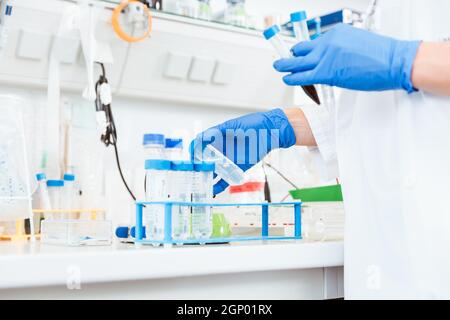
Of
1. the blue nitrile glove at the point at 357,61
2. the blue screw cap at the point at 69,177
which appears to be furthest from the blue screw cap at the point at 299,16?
the blue screw cap at the point at 69,177

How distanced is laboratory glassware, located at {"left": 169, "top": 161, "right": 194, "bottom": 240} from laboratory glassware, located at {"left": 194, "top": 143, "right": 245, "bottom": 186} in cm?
19

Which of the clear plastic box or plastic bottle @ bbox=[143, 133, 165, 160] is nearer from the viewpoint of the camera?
the clear plastic box

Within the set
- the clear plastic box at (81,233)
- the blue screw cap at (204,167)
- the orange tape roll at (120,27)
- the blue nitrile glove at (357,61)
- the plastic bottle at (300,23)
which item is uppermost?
the orange tape roll at (120,27)

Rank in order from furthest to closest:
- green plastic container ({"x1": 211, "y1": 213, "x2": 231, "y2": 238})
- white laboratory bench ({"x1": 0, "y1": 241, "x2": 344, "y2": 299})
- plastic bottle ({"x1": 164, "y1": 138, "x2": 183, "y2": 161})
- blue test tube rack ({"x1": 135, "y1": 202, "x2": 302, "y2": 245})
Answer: plastic bottle ({"x1": 164, "y1": 138, "x2": 183, "y2": 161}) < green plastic container ({"x1": 211, "y1": 213, "x2": 231, "y2": 238}) < blue test tube rack ({"x1": 135, "y1": 202, "x2": 302, "y2": 245}) < white laboratory bench ({"x1": 0, "y1": 241, "x2": 344, "y2": 299})

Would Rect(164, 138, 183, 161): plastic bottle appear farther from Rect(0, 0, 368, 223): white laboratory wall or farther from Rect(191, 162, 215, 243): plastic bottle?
Rect(191, 162, 215, 243): plastic bottle

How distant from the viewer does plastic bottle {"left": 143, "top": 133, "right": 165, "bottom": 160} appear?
5.23 feet

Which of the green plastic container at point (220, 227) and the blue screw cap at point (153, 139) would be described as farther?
the blue screw cap at point (153, 139)

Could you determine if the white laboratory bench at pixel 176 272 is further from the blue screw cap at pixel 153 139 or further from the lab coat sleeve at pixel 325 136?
the blue screw cap at pixel 153 139

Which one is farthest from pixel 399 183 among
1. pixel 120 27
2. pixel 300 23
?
pixel 120 27

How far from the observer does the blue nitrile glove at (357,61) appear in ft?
3.23

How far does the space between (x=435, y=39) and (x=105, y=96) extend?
2.92 ft

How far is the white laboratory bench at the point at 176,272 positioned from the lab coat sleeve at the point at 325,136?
0.28 meters

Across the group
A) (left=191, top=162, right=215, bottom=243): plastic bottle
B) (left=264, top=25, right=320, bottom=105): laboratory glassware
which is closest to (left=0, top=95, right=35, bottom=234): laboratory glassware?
(left=191, top=162, right=215, bottom=243): plastic bottle

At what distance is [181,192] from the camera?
41.7 inches
